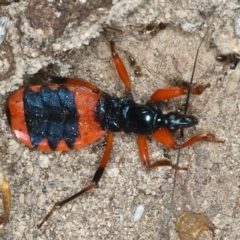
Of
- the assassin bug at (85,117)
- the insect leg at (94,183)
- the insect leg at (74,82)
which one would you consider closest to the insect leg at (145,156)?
the assassin bug at (85,117)

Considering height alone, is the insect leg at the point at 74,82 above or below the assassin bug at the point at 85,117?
above

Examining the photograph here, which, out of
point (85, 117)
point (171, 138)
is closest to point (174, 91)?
point (171, 138)

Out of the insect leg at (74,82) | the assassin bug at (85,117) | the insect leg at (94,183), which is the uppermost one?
the insect leg at (74,82)

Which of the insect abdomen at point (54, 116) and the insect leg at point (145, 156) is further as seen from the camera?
the insect leg at point (145, 156)

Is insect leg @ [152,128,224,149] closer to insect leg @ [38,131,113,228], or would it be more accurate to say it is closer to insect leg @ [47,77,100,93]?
insect leg @ [38,131,113,228]

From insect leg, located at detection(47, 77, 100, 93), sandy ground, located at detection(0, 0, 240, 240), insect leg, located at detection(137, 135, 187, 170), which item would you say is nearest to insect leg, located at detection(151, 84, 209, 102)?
sandy ground, located at detection(0, 0, 240, 240)

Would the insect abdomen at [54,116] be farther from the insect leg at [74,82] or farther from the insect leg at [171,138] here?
the insect leg at [171,138]

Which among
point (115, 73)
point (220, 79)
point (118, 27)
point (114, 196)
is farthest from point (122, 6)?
point (114, 196)

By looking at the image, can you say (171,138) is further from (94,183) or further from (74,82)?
(74,82)
